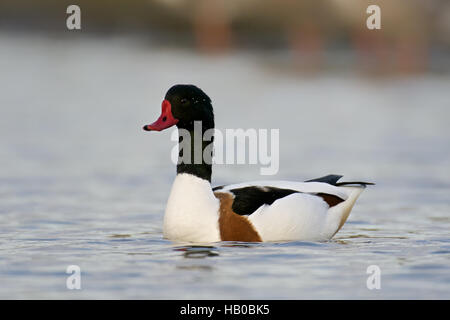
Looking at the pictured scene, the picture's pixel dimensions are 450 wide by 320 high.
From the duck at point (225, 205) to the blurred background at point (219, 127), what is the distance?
0.16m

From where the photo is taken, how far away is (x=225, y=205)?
28.3ft

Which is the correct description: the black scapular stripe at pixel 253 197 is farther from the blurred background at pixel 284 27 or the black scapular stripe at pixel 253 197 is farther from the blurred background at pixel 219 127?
A: the blurred background at pixel 284 27

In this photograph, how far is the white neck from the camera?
8.59 meters

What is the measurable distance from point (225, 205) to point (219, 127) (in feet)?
28.4

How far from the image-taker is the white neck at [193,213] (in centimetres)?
859

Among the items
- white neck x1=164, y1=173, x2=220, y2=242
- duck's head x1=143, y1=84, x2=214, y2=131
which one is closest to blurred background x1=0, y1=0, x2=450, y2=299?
white neck x1=164, y1=173, x2=220, y2=242

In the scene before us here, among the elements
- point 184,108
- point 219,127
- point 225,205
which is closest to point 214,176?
point 184,108

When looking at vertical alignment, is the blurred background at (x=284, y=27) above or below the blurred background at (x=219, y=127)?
above

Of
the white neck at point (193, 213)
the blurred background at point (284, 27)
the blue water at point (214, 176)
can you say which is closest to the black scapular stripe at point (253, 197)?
the white neck at point (193, 213)

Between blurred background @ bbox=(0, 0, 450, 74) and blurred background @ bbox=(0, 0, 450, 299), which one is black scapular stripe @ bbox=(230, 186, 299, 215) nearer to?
blurred background @ bbox=(0, 0, 450, 299)

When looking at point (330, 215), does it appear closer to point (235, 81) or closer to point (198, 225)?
point (198, 225)

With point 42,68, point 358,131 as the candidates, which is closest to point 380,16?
point 42,68

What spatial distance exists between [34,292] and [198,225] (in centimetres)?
177

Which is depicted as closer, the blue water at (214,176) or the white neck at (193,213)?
the blue water at (214,176)
